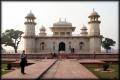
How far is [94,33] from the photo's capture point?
3844 cm

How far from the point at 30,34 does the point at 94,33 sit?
9035 millimetres

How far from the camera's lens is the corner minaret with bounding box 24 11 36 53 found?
1511 inches

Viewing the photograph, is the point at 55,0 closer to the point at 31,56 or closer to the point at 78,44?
the point at 31,56

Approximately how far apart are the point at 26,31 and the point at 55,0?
3213cm

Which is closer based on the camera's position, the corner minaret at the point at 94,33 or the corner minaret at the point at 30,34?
the corner minaret at the point at 94,33

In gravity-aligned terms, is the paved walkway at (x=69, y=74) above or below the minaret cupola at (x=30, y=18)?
below

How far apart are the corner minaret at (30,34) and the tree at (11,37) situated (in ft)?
39.9

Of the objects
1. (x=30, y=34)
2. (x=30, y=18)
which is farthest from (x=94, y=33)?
(x=30, y=18)

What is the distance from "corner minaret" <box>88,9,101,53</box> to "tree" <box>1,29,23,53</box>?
17838 mm

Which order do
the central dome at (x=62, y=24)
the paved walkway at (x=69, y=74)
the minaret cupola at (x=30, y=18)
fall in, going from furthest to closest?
the central dome at (x=62, y=24) < the minaret cupola at (x=30, y=18) < the paved walkway at (x=69, y=74)

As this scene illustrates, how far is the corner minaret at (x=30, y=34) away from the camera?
38.4 metres

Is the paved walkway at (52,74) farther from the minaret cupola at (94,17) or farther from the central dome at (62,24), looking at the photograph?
the central dome at (62,24)

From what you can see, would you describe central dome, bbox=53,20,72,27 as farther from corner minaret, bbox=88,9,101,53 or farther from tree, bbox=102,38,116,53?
tree, bbox=102,38,116,53

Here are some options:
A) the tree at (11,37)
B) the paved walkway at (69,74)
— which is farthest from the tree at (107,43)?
the paved walkway at (69,74)
